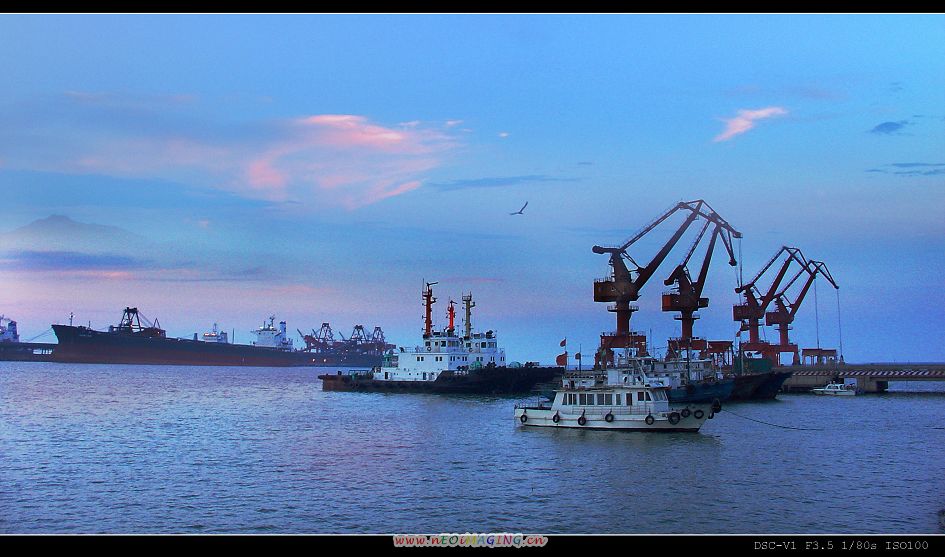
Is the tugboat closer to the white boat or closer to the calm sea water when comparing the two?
the calm sea water

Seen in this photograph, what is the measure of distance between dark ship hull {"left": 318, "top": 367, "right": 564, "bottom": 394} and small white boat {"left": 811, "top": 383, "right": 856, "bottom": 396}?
3146 cm

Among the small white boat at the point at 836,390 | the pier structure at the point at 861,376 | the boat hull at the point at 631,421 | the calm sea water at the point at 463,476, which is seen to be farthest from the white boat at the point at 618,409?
the pier structure at the point at 861,376

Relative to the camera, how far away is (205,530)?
955 inches

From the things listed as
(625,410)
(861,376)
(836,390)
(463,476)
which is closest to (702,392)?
(625,410)

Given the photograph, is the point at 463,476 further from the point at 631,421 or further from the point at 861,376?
the point at 861,376

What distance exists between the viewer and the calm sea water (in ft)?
83.0

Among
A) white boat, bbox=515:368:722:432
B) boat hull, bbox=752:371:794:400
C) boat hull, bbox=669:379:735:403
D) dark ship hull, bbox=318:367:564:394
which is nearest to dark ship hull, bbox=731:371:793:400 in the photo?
boat hull, bbox=752:371:794:400

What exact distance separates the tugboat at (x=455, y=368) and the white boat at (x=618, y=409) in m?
37.5

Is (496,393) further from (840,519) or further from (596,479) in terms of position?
(840,519)

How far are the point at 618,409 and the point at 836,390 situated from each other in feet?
196
